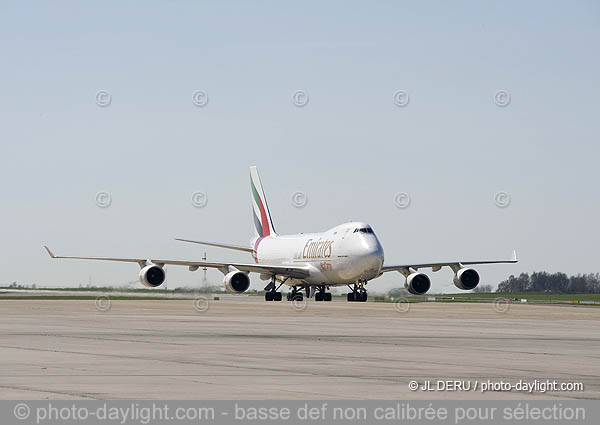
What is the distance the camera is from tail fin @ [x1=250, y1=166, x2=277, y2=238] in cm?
7981

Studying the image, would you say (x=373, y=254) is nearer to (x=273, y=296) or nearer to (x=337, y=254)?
(x=337, y=254)

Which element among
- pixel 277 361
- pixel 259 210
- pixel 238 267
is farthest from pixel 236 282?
pixel 277 361

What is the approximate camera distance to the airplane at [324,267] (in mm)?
59844

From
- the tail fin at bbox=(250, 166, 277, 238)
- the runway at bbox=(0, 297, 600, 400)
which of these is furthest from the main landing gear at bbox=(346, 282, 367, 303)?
the runway at bbox=(0, 297, 600, 400)

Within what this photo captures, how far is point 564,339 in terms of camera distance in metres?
22.9

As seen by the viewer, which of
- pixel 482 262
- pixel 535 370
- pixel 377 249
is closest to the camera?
pixel 535 370

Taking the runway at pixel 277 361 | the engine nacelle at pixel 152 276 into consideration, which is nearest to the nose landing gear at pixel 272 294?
the engine nacelle at pixel 152 276

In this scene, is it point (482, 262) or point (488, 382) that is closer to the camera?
point (488, 382)

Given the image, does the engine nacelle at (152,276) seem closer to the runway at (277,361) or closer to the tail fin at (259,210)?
the tail fin at (259,210)

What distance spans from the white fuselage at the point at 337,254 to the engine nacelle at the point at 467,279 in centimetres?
578
